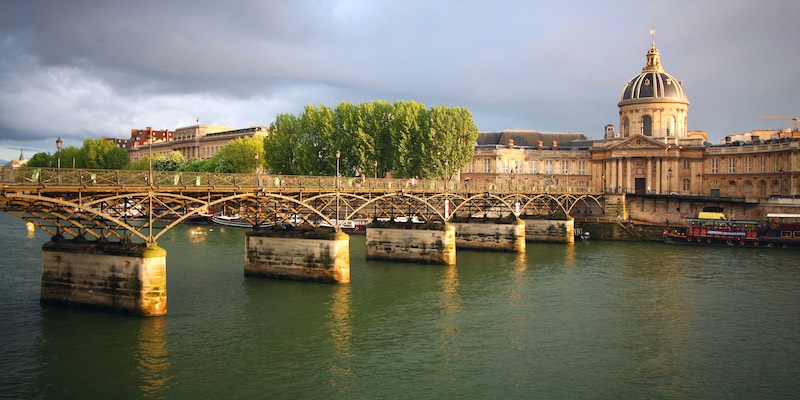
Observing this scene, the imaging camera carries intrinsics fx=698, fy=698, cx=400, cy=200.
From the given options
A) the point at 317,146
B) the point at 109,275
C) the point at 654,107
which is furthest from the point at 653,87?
the point at 109,275

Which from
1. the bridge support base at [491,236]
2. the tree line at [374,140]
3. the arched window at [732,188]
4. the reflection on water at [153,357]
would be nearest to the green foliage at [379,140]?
the tree line at [374,140]

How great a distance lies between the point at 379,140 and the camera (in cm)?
8412

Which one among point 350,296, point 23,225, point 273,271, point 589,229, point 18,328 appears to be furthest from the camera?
point 23,225

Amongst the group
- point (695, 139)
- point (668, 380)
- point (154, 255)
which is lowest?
point (668, 380)

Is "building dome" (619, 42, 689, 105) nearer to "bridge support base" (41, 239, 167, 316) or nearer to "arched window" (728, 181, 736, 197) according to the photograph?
"arched window" (728, 181, 736, 197)

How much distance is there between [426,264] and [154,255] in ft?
88.3

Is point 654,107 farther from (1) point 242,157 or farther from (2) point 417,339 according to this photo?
(2) point 417,339

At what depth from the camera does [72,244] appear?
33125 millimetres

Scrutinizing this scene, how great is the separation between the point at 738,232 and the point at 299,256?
164 ft

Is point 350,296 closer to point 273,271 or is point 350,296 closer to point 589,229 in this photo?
point 273,271

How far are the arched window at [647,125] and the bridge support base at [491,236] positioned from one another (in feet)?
179

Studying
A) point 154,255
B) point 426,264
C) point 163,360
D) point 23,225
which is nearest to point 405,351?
point 163,360

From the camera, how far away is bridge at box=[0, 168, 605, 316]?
102 feet

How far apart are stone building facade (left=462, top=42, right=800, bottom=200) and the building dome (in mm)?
152
